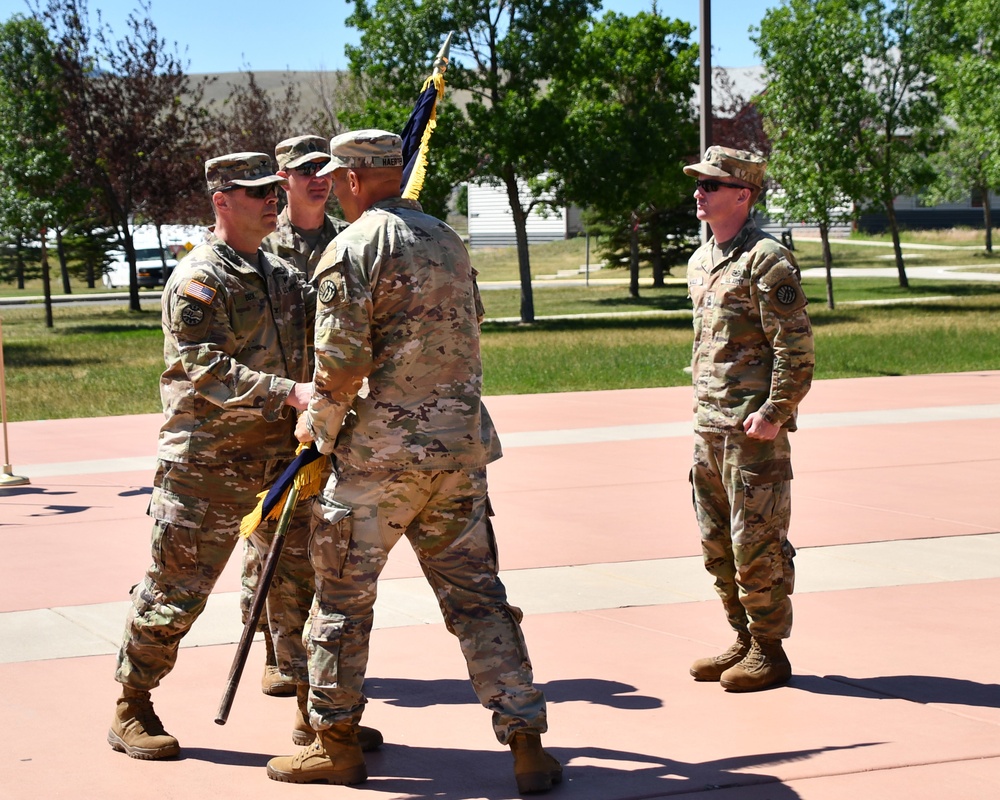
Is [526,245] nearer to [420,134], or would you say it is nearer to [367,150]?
[420,134]

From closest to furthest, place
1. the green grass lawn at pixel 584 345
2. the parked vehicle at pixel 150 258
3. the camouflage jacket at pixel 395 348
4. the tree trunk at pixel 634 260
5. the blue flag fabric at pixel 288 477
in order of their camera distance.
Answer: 1. the camouflage jacket at pixel 395 348
2. the blue flag fabric at pixel 288 477
3. the green grass lawn at pixel 584 345
4. the tree trunk at pixel 634 260
5. the parked vehicle at pixel 150 258

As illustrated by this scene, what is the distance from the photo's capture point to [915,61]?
35969 millimetres

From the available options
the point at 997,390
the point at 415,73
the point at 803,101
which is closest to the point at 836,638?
the point at 997,390

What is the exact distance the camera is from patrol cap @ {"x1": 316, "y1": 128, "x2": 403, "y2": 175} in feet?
14.0

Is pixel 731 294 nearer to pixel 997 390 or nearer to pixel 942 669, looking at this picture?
pixel 942 669

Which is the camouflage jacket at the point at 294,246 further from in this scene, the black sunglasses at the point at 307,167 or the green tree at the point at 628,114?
the green tree at the point at 628,114

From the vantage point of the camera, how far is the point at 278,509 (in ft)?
14.6

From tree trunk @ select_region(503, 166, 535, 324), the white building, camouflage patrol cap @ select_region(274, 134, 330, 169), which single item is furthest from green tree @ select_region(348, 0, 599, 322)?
the white building

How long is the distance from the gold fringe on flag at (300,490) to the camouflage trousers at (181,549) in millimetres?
199

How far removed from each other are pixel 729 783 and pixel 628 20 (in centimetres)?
3354

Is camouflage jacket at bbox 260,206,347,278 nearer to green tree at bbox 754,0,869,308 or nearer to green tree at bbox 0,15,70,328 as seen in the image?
green tree at bbox 0,15,70,328

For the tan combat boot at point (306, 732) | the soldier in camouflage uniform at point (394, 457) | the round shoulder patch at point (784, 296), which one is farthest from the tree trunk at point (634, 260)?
the soldier in camouflage uniform at point (394, 457)

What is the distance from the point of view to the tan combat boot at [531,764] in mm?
4184

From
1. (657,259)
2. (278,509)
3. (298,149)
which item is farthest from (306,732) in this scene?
(657,259)
